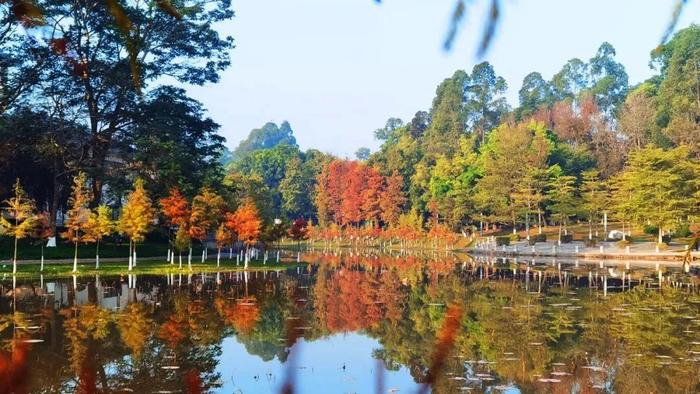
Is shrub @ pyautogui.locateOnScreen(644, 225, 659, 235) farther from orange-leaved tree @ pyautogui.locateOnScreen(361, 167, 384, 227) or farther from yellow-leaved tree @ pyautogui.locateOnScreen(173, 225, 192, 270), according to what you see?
yellow-leaved tree @ pyautogui.locateOnScreen(173, 225, 192, 270)

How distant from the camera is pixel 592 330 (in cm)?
1539

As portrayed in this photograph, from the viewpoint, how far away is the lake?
1044cm

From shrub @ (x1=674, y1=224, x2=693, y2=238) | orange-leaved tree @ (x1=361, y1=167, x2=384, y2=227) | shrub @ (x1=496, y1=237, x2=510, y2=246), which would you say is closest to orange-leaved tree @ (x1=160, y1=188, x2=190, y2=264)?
shrub @ (x1=674, y1=224, x2=693, y2=238)

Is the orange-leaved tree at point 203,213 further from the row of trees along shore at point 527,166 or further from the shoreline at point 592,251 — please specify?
the row of trees along shore at point 527,166

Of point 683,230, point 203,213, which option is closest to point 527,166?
point 683,230

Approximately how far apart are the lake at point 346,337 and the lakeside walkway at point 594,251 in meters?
19.9

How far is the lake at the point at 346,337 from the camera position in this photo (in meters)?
10.4

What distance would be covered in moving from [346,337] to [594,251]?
39222mm

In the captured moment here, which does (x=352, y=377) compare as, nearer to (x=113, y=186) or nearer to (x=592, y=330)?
(x=592, y=330)

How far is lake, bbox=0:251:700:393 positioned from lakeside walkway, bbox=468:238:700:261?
65.3ft

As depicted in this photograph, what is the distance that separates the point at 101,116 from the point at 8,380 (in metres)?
31.9

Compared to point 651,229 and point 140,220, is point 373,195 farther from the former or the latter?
point 140,220

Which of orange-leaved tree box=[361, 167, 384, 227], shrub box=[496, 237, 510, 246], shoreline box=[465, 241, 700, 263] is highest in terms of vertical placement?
orange-leaved tree box=[361, 167, 384, 227]

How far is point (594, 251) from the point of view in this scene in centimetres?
4972
